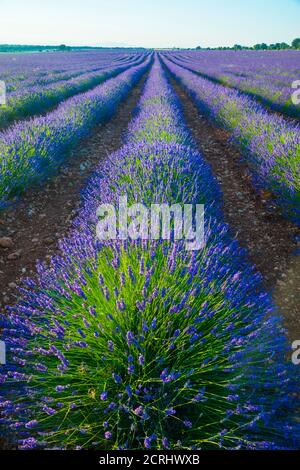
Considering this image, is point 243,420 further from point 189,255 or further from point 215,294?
point 189,255

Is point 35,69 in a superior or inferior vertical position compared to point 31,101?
superior

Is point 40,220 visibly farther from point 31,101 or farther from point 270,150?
point 31,101

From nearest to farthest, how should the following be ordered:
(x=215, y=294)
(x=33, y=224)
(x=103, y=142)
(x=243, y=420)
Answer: (x=243, y=420) < (x=215, y=294) < (x=33, y=224) < (x=103, y=142)

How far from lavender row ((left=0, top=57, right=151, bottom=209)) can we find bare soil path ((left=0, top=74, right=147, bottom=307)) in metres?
0.19

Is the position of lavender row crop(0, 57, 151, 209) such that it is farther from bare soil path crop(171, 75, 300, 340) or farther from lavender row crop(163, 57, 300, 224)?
lavender row crop(163, 57, 300, 224)

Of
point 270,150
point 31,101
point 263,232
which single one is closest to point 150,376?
point 263,232

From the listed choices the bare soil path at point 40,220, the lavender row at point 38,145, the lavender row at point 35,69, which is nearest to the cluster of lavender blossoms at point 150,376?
the bare soil path at point 40,220

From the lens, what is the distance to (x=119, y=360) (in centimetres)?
165

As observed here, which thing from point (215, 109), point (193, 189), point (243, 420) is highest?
point (215, 109)

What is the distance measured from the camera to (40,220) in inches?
166

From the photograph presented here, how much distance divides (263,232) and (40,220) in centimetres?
258

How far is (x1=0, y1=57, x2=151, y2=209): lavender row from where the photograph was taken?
432 centimetres

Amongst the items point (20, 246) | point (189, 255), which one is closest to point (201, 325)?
point (189, 255)

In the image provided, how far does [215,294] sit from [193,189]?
1542mm
